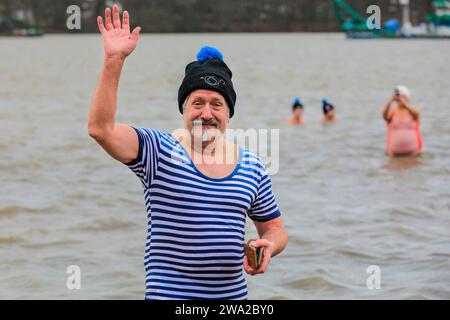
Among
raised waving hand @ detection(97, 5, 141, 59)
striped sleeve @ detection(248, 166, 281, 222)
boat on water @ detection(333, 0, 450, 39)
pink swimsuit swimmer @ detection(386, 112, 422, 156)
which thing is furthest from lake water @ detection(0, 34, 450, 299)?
boat on water @ detection(333, 0, 450, 39)

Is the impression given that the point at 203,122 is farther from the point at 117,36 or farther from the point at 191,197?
the point at 117,36

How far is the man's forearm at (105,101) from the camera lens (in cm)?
372

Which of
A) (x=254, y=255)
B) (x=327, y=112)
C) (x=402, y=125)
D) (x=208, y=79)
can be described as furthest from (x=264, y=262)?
(x=327, y=112)

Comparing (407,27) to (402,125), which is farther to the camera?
(407,27)

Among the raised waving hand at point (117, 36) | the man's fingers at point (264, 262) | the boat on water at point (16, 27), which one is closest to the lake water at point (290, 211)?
the man's fingers at point (264, 262)

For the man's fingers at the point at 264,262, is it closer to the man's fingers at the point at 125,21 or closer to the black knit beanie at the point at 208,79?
the black knit beanie at the point at 208,79

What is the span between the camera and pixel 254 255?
398 centimetres

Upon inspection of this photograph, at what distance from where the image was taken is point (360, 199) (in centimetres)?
1262

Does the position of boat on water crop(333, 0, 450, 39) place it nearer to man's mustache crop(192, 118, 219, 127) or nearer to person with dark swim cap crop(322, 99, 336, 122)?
person with dark swim cap crop(322, 99, 336, 122)

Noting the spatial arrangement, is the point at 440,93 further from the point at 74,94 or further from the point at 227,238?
the point at 227,238

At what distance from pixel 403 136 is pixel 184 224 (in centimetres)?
1222

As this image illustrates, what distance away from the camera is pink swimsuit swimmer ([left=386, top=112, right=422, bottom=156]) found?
15367mm

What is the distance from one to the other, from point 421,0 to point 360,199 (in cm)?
16497

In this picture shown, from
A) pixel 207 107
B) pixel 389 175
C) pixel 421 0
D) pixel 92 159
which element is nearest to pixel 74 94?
pixel 92 159
